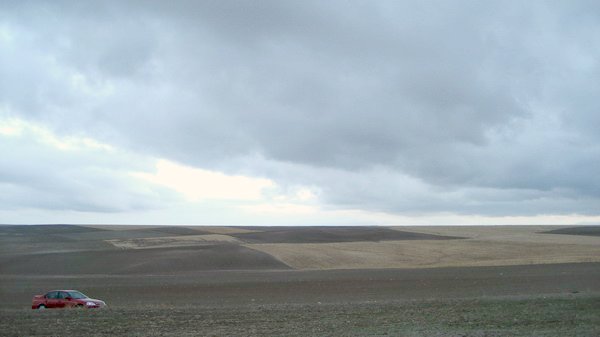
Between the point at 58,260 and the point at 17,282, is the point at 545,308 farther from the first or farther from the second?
the point at 58,260

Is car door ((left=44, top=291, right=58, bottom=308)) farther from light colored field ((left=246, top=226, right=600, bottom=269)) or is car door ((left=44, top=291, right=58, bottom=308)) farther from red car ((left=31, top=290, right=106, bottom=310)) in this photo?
light colored field ((left=246, top=226, right=600, bottom=269))

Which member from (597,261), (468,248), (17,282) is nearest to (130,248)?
(17,282)

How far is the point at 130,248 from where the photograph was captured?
66.1m

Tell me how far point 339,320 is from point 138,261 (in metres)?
39.5

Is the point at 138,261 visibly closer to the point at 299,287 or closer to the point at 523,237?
the point at 299,287

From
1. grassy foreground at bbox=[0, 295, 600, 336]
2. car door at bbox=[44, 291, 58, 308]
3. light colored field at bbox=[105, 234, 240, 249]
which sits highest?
light colored field at bbox=[105, 234, 240, 249]

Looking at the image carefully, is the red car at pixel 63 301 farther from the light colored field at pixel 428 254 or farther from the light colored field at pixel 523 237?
the light colored field at pixel 523 237

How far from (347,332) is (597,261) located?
136 feet

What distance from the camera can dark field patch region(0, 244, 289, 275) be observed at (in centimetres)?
4916

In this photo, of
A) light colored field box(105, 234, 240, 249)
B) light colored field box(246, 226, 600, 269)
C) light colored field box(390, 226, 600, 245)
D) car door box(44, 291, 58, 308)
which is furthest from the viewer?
light colored field box(390, 226, 600, 245)

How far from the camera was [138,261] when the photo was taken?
53844 millimetres

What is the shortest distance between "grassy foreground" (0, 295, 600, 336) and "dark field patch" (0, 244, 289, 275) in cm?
2896

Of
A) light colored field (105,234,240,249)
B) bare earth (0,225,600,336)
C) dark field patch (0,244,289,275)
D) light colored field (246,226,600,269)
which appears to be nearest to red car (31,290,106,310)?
bare earth (0,225,600,336)

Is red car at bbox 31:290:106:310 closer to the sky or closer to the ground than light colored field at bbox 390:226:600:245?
closer to the ground
